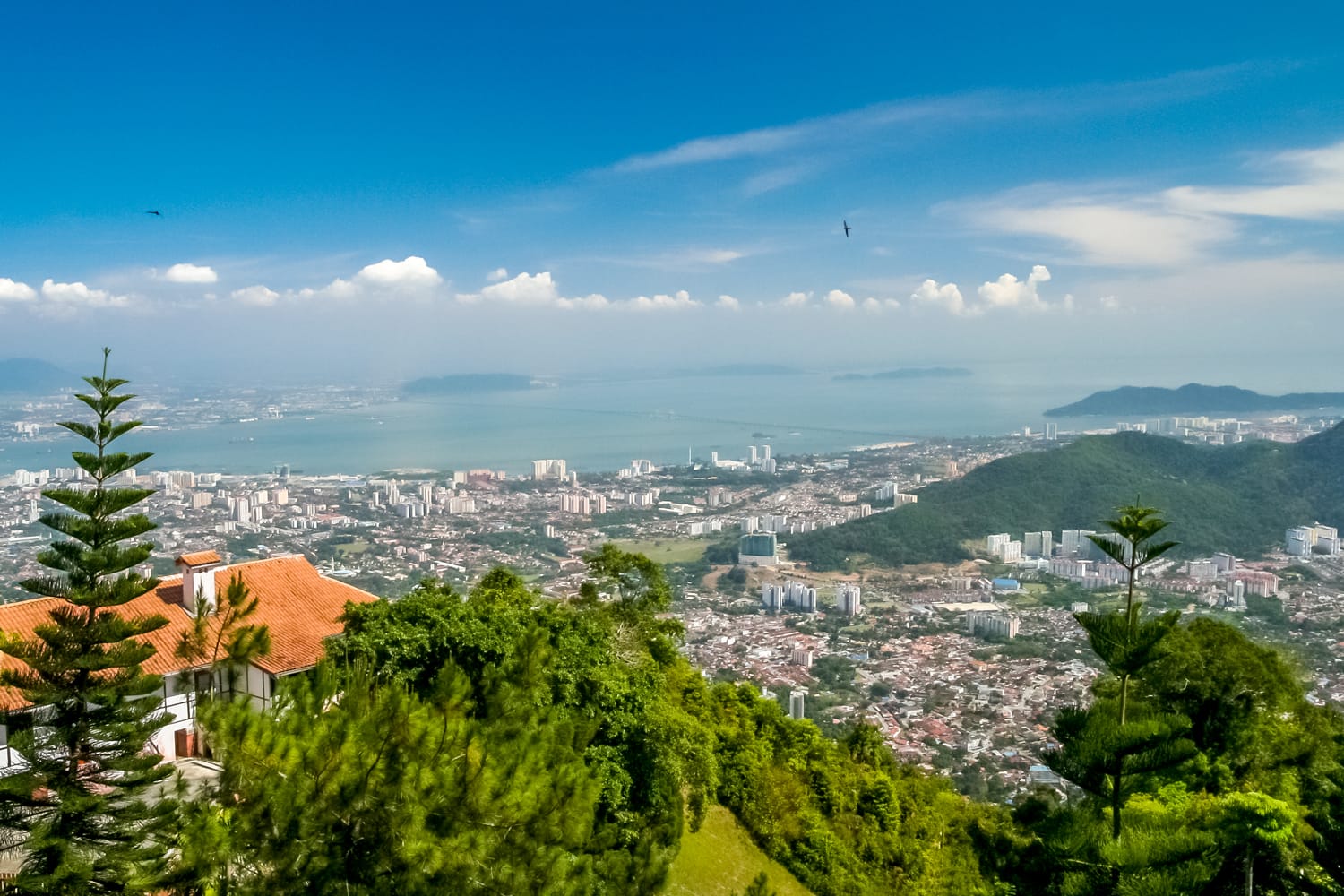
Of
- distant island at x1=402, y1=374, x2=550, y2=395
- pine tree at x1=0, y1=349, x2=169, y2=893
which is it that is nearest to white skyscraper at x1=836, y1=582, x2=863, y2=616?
pine tree at x1=0, y1=349, x2=169, y2=893

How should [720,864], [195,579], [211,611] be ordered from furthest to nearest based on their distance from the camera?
1. [195,579]
2. [720,864]
3. [211,611]

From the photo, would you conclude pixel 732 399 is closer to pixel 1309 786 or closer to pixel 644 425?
pixel 644 425

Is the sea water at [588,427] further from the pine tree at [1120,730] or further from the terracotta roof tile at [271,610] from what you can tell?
the pine tree at [1120,730]

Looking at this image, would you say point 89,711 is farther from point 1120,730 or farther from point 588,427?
point 588,427

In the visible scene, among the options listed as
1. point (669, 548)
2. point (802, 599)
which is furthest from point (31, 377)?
point (802, 599)

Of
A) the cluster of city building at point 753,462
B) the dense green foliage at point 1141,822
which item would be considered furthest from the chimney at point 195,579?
the cluster of city building at point 753,462

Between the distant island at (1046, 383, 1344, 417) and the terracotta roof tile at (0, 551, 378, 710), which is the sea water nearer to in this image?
the distant island at (1046, 383, 1344, 417)
